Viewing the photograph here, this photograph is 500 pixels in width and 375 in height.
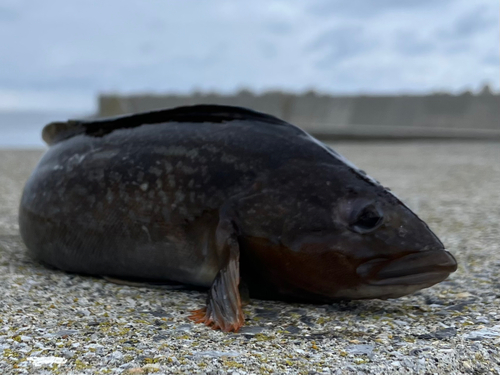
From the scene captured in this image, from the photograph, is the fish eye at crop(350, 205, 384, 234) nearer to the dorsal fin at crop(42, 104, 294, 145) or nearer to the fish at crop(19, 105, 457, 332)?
the fish at crop(19, 105, 457, 332)

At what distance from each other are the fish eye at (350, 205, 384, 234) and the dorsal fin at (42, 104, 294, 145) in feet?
2.22

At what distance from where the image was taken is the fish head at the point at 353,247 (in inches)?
96.8

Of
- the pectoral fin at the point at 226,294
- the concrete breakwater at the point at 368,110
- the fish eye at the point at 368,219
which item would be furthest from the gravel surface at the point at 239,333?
the concrete breakwater at the point at 368,110

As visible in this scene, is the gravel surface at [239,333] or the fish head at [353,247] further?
the fish head at [353,247]

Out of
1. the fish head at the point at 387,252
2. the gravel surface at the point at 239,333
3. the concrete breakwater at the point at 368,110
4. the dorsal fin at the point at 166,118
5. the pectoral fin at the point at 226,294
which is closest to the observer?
the gravel surface at the point at 239,333

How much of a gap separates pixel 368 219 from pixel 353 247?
0.15 meters

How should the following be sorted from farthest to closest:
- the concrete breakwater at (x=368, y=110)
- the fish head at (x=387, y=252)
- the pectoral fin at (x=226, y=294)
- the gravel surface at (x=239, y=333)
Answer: the concrete breakwater at (x=368, y=110)
the fish head at (x=387, y=252)
the pectoral fin at (x=226, y=294)
the gravel surface at (x=239, y=333)

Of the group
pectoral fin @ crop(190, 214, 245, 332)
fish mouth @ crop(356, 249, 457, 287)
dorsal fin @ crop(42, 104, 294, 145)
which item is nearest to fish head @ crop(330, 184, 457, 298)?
fish mouth @ crop(356, 249, 457, 287)

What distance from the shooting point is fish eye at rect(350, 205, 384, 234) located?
8.23ft

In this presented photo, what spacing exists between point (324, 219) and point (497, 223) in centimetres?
293

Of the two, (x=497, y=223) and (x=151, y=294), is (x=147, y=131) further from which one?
(x=497, y=223)

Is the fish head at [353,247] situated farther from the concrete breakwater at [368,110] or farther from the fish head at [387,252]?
the concrete breakwater at [368,110]

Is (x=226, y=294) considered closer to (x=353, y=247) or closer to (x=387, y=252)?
(x=353, y=247)

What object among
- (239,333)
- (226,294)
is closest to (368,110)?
(226,294)
